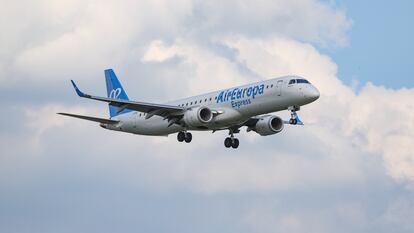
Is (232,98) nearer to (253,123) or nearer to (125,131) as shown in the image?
(253,123)

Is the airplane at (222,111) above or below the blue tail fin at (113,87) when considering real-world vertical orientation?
below

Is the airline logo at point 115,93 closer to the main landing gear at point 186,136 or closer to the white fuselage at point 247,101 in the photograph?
the white fuselage at point 247,101

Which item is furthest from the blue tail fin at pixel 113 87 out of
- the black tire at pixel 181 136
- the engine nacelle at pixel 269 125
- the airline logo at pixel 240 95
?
the airline logo at pixel 240 95

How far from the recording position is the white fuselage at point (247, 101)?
76812 millimetres

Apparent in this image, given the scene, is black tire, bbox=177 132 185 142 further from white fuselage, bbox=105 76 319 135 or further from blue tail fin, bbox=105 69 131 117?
blue tail fin, bbox=105 69 131 117

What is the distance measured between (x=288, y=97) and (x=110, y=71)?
27.8 metres

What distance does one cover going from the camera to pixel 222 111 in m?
80.1

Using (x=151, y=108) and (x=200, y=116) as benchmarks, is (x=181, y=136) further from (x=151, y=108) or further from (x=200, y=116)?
(x=200, y=116)

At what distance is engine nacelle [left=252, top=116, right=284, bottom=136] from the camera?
281 ft

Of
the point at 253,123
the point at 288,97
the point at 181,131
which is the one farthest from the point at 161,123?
the point at 288,97

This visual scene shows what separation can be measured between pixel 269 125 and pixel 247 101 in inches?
298


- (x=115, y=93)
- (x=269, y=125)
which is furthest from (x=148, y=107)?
(x=115, y=93)

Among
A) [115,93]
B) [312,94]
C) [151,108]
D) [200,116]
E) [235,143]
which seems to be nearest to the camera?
[312,94]

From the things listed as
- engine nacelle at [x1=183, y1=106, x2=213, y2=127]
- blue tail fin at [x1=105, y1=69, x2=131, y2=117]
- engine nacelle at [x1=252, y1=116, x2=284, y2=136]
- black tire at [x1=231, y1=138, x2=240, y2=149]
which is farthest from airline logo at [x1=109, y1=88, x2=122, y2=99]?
engine nacelle at [x1=183, y1=106, x2=213, y2=127]
